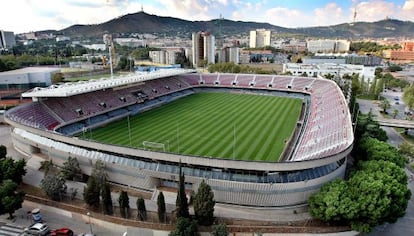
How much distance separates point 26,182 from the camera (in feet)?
87.6

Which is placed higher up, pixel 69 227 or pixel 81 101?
pixel 81 101

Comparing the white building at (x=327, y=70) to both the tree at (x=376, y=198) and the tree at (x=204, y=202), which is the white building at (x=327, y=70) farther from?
the tree at (x=204, y=202)

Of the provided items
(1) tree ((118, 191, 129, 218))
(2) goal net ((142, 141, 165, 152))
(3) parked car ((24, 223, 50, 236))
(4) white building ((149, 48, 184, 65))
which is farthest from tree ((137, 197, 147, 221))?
(4) white building ((149, 48, 184, 65))

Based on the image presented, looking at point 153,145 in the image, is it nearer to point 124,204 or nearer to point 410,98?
point 124,204

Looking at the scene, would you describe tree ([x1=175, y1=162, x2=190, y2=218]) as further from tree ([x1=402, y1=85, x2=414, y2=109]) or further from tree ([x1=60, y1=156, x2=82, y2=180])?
tree ([x1=402, y1=85, x2=414, y2=109])

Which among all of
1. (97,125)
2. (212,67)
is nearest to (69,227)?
(97,125)

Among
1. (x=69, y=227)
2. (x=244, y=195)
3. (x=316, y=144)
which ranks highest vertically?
(x=316, y=144)

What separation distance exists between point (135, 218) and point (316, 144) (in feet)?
60.9

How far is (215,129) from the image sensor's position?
39.5 m

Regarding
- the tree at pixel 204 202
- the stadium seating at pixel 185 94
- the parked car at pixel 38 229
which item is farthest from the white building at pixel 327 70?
the parked car at pixel 38 229

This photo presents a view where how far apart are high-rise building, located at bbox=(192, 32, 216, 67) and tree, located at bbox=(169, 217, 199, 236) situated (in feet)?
392

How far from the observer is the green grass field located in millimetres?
32000

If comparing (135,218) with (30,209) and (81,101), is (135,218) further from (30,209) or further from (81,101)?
(81,101)

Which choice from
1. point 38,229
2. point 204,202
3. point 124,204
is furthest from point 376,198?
point 38,229
